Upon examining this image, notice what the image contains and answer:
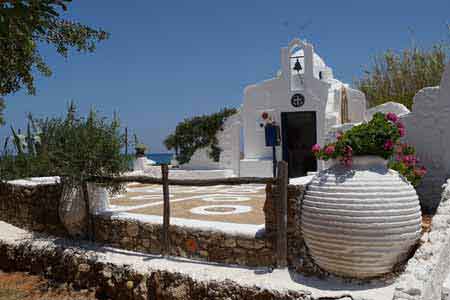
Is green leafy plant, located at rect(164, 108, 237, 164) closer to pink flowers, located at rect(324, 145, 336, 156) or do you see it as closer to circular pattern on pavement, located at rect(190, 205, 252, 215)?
circular pattern on pavement, located at rect(190, 205, 252, 215)

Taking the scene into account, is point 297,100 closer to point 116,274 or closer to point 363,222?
point 116,274

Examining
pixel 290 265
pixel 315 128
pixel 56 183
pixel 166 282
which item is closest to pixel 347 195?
pixel 290 265

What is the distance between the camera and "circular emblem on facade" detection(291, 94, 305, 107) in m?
13.3

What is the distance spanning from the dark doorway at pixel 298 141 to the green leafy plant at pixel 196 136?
11.5ft

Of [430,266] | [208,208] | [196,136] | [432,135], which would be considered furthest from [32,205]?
[196,136]

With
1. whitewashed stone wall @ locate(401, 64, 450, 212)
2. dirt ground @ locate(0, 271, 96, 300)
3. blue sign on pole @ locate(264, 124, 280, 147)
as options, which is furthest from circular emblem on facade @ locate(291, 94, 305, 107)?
dirt ground @ locate(0, 271, 96, 300)

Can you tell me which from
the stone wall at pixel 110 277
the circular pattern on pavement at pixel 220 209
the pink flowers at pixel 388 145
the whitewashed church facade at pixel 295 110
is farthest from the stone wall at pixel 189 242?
the whitewashed church facade at pixel 295 110

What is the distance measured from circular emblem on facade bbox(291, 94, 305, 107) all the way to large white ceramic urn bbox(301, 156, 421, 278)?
30.1 feet

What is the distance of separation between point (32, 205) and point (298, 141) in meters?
9.12

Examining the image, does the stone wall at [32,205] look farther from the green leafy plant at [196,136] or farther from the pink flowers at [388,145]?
the green leafy plant at [196,136]

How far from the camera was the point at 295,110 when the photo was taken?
1344 centimetres

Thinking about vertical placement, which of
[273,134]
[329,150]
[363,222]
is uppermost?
[273,134]

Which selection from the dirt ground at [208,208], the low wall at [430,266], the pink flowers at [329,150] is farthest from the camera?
the dirt ground at [208,208]

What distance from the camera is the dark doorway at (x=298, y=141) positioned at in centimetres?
1368
